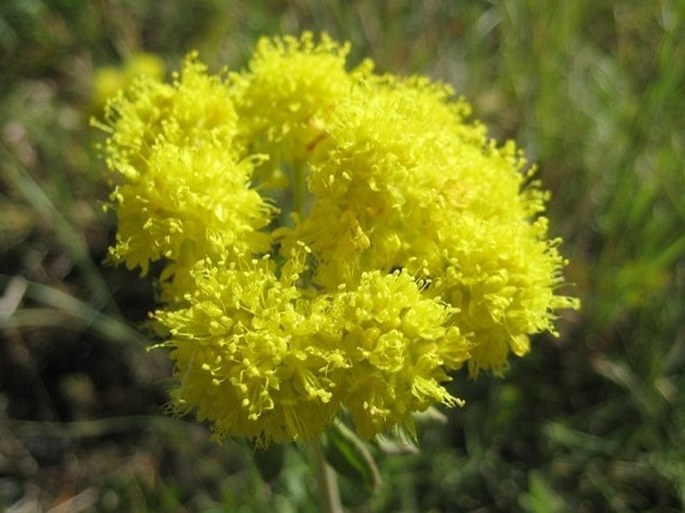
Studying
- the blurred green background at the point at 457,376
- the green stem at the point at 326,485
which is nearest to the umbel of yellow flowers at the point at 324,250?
the green stem at the point at 326,485

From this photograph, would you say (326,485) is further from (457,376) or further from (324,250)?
(457,376)

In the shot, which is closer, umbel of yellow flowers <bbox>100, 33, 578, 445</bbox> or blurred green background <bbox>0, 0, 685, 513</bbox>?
umbel of yellow flowers <bbox>100, 33, 578, 445</bbox>

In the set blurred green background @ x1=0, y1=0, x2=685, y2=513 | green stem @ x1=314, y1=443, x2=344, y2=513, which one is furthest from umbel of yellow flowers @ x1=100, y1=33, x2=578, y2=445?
blurred green background @ x1=0, y1=0, x2=685, y2=513

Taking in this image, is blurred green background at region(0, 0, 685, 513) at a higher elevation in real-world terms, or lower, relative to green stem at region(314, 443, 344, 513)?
higher

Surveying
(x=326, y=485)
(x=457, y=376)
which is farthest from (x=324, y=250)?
(x=457, y=376)

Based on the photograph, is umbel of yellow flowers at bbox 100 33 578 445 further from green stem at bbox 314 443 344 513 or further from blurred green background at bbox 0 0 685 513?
blurred green background at bbox 0 0 685 513

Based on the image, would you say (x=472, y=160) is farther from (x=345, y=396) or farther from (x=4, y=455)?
(x=4, y=455)

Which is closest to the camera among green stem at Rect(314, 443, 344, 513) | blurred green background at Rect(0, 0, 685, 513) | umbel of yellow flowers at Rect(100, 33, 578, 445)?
umbel of yellow flowers at Rect(100, 33, 578, 445)

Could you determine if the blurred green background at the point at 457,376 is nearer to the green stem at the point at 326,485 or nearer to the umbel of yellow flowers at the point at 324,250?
the green stem at the point at 326,485
